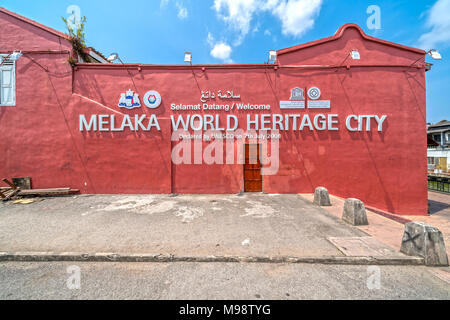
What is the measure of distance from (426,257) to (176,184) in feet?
24.8

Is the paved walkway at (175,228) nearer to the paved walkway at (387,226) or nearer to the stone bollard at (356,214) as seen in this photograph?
the stone bollard at (356,214)

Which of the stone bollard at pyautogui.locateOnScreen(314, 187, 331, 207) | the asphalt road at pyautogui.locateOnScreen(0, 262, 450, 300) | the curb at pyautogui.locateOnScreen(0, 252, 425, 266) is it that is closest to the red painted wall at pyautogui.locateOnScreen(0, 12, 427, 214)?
the stone bollard at pyautogui.locateOnScreen(314, 187, 331, 207)

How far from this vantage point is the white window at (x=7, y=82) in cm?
756

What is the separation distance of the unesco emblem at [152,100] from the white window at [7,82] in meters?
5.79

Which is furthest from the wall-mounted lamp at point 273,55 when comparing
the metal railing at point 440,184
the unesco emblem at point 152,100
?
the metal railing at point 440,184

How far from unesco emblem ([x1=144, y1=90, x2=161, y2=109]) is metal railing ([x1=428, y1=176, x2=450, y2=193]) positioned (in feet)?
74.9

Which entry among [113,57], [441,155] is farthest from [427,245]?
[441,155]

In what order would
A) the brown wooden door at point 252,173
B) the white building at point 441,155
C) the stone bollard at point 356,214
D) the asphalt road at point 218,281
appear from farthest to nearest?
1. the white building at point 441,155
2. the brown wooden door at point 252,173
3. the stone bollard at point 356,214
4. the asphalt road at point 218,281

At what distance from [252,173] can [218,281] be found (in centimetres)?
566

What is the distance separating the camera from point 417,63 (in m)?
7.98

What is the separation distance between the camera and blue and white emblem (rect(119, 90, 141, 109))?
25.7ft

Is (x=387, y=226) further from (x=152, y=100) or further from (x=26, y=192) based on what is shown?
(x=26, y=192)
